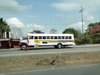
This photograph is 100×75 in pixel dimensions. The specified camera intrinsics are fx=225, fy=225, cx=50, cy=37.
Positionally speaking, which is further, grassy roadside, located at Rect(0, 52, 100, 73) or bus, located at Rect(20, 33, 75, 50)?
bus, located at Rect(20, 33, 75, 50)

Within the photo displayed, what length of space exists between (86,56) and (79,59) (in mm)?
1542

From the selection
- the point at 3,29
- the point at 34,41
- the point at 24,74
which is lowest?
the point at 24,74

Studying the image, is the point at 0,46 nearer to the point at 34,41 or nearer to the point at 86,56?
the point at 34,41

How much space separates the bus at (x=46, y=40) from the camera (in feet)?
120

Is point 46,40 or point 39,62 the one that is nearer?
point 39,62

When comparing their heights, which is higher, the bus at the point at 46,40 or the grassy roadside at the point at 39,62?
the bus at the point at 46,40

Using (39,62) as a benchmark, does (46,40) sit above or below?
above

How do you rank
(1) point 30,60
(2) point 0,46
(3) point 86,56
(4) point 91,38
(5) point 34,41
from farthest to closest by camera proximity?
(4) point 91,38, (2) point 0,46, (5) point 34,41, (3) point 86,56, (1) point 30,60

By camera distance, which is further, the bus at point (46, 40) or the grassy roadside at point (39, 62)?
the bus at point (46, 40)

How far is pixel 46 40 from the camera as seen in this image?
37.4 metres

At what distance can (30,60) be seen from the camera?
60.7 feet

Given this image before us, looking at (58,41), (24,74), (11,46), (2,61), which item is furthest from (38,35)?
(24,74)

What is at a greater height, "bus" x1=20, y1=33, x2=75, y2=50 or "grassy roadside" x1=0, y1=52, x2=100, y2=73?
"bus" x1=20, y1=33, x2=75, y2=50

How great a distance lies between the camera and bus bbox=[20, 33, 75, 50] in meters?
36.5
